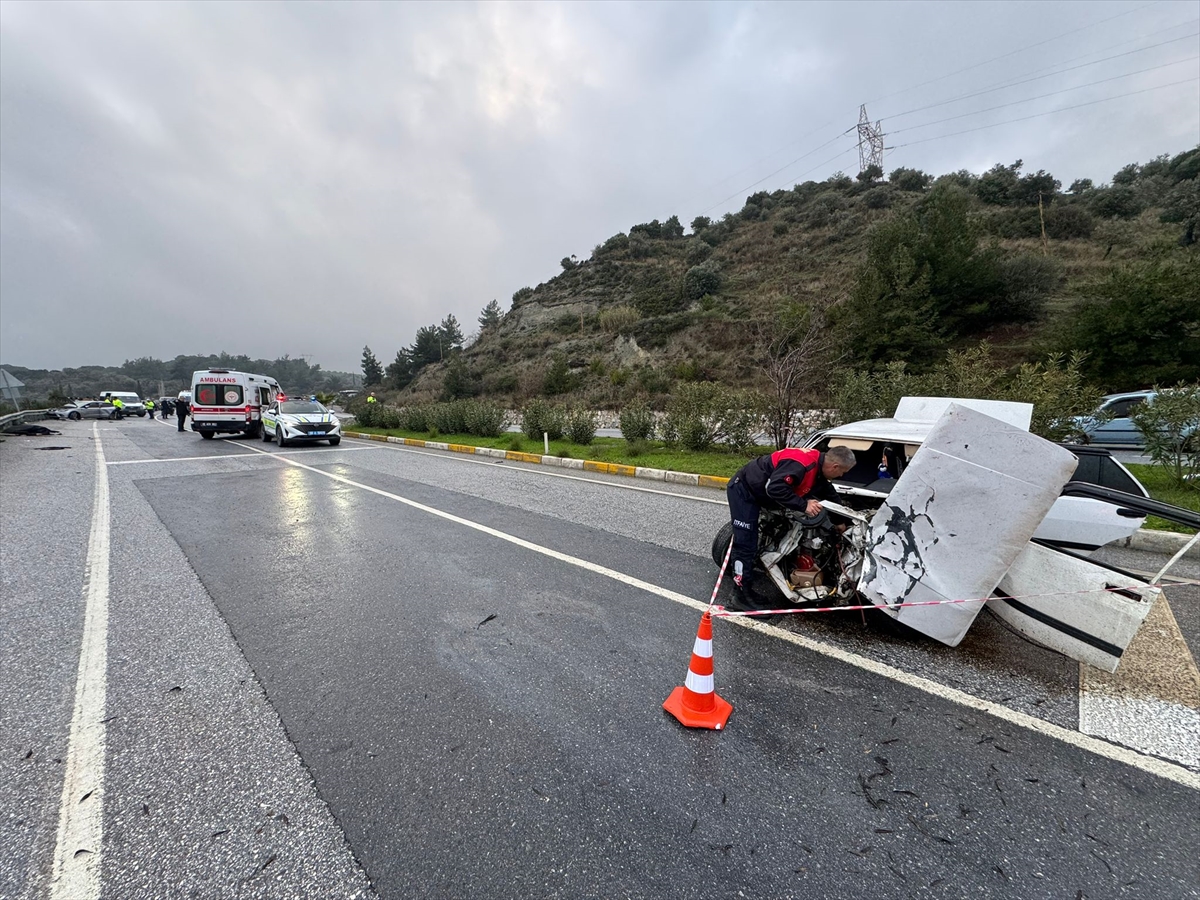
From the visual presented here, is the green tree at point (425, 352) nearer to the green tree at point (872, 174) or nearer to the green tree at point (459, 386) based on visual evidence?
the green tree at point (459, 386)

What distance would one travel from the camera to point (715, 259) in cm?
5162

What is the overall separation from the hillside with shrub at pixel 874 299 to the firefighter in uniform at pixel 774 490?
7346 millimetres

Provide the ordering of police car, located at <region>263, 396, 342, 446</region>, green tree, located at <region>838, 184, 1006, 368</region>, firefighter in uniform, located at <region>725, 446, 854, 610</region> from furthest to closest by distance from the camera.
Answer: green tree, located at <region>838, 184, 1006, 368</region>
police car, located at <region>263, 396, 342, 446</region>
firefighter in uniform, located at <region>725, 446, 854, 610</region>

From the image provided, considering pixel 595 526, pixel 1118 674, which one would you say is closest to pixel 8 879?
pixel 595 526

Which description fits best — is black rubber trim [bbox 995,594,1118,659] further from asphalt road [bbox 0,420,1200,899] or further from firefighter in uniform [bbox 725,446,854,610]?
firefighter in uniform [bbox 725,446,854,610]

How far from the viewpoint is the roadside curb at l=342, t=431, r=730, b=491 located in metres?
9.27

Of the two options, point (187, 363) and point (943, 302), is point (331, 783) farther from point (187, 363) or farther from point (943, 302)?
point (187, 363)

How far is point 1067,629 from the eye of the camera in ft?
9.84

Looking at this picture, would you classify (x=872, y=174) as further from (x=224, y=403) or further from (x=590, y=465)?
A: (x=224, y=403)

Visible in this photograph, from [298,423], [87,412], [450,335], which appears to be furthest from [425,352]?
[298,423]

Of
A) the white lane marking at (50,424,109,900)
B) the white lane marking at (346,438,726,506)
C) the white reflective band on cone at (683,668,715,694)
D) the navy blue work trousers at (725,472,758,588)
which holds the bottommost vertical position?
the white lane marking at (50,424,109,900)

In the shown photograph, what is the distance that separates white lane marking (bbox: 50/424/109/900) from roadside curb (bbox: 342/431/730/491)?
796 cm

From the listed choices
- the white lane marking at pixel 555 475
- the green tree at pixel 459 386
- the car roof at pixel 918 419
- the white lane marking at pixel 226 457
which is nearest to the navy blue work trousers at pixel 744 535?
the car roof at pixel 918 419

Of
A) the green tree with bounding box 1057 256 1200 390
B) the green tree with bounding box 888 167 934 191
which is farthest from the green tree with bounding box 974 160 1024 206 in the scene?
the green tree with bounding box 1057 256 1200 390
